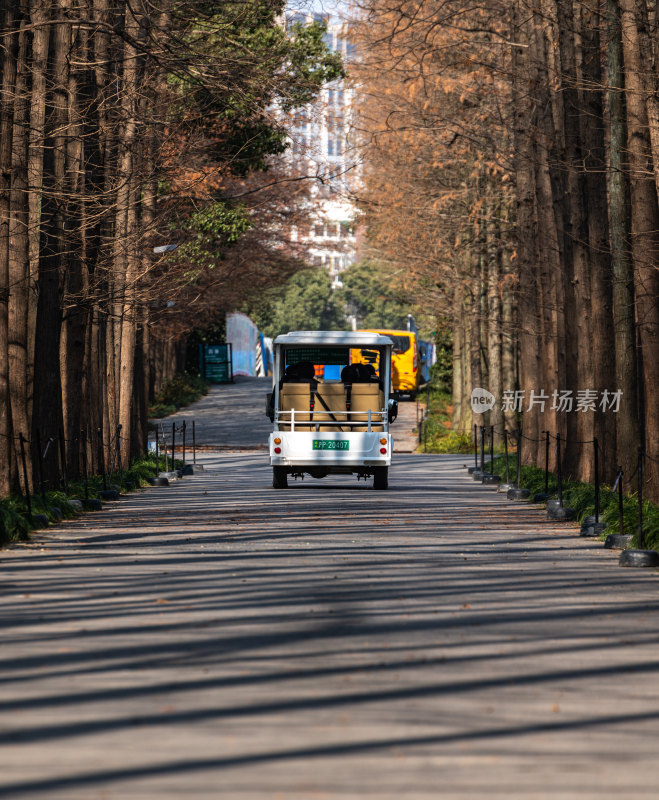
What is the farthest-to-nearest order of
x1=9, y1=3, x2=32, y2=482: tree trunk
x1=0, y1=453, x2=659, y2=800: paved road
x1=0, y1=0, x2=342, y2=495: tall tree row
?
x1=9, y1=3, x2=32, y2=482: tree trunk < x1=0, y1=0, x2=342, y2=495: tall tree row < x1=0, y1=453, x2=659, y2=800: paved road

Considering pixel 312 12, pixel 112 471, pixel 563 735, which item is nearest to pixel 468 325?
pixel 112 471

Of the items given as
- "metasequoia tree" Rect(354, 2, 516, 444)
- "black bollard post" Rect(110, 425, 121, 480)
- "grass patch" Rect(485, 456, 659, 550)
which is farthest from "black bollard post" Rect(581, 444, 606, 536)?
"metasequoia tree" Rect(354, 2, 516, 444)

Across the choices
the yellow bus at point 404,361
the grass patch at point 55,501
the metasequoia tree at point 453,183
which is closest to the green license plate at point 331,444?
the grass patch at point 55,501

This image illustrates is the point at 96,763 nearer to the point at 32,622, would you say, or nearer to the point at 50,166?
the point at 32,622

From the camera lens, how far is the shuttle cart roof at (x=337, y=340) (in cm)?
2602

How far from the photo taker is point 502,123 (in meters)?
30.0

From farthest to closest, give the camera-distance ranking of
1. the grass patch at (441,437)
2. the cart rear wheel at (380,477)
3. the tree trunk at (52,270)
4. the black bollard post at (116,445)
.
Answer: the grass patch at (441,437) < the black bollard post at (116,445) < the cart rear wheel at (380,477) < the tree trunk at (52,270)

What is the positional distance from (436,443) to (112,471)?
68.4 feet

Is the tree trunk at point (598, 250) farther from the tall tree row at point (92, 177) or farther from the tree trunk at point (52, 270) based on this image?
the tree trunk at point (52, 270)

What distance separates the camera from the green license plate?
25.2m

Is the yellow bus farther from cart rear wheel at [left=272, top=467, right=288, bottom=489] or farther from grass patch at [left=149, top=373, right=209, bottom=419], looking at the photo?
cart rear wheel at [left=272, top=467, right=288, bottom=489]

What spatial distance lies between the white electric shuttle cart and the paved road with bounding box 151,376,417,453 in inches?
823

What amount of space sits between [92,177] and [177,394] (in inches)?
1518

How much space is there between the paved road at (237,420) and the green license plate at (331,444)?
2155 centimetres
